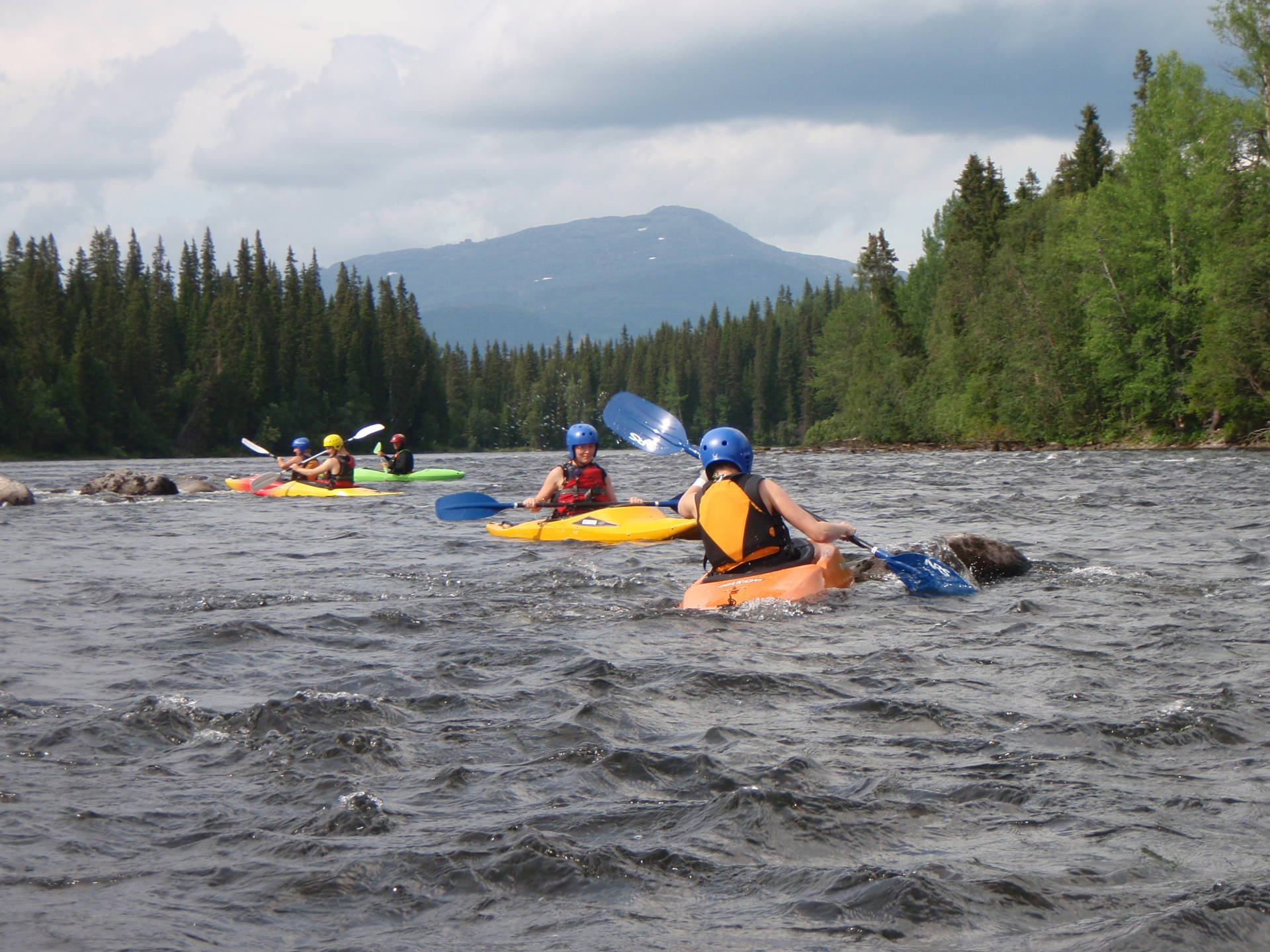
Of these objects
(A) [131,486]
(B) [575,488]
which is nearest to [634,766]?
(B) [575,488]

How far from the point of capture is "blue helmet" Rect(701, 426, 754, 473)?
8.14 metres

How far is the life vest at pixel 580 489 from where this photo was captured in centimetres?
1366

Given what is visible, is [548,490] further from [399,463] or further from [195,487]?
[195,487]

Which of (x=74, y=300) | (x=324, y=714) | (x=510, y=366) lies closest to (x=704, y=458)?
(x=324, y=714)

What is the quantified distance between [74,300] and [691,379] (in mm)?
61060

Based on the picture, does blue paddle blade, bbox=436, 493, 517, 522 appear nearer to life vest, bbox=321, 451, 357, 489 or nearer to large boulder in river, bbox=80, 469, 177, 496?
life vest, bbox=321, 451, 357, 489

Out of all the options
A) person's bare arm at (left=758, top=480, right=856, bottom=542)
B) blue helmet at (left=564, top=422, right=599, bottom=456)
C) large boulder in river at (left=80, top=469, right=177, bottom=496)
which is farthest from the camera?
large boulder in river at (left=80, top=469, right=177, bottom=496)

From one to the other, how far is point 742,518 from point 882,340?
2068 inches

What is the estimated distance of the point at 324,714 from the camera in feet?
17.7

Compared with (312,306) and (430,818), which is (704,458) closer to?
(430,818)

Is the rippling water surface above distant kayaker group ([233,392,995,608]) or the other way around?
the other way around

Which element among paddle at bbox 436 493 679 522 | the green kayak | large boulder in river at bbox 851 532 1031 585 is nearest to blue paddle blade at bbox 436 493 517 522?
paddle at bbox 436 493 679 522

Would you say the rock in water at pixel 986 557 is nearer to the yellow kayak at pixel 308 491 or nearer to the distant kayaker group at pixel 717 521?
the distant kayaker group at pixel 717 521

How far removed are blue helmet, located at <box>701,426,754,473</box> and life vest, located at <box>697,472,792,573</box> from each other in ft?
0.32
